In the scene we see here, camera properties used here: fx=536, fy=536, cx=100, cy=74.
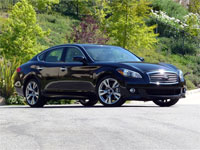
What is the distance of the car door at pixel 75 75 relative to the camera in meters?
12.1

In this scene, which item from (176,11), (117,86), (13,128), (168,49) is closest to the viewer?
(13,128)

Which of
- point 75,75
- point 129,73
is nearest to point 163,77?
point 129,73

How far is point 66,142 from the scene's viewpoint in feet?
23.6

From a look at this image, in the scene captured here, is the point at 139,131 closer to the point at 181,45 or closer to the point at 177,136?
the point at 177,136

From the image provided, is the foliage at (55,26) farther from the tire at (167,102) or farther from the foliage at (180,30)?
the tire at (167,102)

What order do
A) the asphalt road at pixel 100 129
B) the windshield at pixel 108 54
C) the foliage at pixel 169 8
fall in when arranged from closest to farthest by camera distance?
1. the asphalt road at pixel 100 129
2. the windshield at pixel 108 54
3. the foliage at pixel 169 8

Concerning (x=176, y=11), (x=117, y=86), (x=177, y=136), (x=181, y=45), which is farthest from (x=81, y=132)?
(x=176, y=11)

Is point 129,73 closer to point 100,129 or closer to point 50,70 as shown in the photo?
point 50,70

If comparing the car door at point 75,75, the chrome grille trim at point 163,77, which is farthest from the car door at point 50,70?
the chrome grille trim at point 163,77

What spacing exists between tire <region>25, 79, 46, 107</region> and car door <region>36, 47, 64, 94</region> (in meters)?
0.23

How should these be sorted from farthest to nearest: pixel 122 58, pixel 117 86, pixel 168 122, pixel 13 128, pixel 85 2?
pixel 85 2 < pixel 122 58 < pixel 117 86 < pixel 168 122 < pixel 13 128

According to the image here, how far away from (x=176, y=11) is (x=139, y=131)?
4716 centimetres

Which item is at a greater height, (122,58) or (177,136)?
(122,58)

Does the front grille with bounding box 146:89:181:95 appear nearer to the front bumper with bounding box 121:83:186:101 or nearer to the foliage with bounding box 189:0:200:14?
the front bumper with bounding box 121:83:186:101
